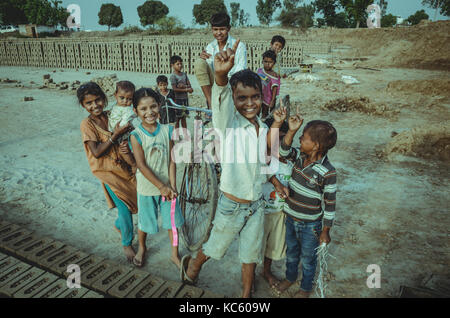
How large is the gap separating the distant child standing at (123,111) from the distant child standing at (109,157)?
2.9 inches

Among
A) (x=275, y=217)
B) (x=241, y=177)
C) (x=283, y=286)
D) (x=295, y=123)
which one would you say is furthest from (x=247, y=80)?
(x=283, y=286)

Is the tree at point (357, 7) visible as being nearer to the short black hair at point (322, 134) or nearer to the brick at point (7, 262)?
the short black hair at point (322, 134)

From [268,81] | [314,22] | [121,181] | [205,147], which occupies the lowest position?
[121,181]

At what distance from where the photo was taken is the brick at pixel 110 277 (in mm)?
2248

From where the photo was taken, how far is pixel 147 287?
2.27 m

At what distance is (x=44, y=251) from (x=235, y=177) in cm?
212

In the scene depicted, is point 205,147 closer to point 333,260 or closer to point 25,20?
point 333,260

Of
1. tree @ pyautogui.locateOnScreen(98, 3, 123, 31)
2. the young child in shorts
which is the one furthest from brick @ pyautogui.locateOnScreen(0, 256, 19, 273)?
tree @ pyautogui.locateOnScreen(98, 3, 123, 31)

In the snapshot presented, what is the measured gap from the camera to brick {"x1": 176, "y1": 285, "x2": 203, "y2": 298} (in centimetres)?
216

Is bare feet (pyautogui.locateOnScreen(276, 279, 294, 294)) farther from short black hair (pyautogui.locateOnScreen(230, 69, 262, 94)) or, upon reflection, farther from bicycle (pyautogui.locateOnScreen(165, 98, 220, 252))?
short black hair (pyautogui.locateOnScreen(230, 69, 262, 94))

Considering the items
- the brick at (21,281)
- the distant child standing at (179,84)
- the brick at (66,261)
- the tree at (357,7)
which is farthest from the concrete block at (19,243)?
the tree at (357,7)

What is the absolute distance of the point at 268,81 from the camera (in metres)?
4.03
